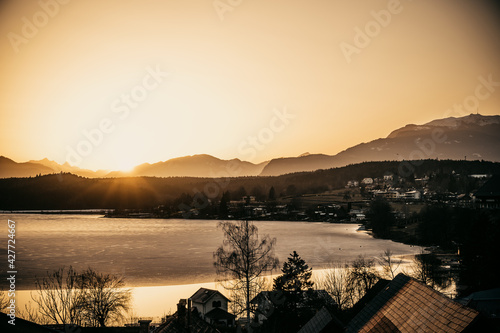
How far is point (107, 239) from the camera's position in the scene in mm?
79812

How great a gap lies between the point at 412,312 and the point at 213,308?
23.5m

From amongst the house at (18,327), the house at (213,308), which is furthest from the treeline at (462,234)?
the house at (18,327)

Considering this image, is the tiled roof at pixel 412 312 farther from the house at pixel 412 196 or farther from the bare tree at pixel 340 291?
the house at pixel 412 196

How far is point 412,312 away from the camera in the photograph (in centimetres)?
982

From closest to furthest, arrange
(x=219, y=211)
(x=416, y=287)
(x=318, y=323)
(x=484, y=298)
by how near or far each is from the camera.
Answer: (x=416, y=287) → (x=318, y=323) → (x=484, y=298) → (x=219, y=211)

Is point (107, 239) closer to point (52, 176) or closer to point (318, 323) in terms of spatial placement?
point (318, 323)

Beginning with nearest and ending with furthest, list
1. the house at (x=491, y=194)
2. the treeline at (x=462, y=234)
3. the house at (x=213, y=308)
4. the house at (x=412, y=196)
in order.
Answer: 1. the house at (x=213, y=308)
2. the treeline at (x=462, y=234)
3. the house at (x=491, y=194)
4. the house at (x=412, y=196)

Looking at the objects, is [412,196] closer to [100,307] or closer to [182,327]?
[100,307]

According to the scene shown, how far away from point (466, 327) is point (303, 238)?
7664 centimetres

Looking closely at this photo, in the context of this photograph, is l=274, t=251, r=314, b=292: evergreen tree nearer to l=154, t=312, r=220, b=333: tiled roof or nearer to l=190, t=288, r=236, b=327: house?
l=190, t=288, r=236, b=327: house

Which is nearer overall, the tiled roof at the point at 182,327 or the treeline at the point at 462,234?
the tiled roof at the point at 182,327

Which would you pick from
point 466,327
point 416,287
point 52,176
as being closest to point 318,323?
point 416,287

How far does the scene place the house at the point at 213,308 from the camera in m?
30.6

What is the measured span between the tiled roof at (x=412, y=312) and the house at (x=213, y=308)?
19.0 metres
